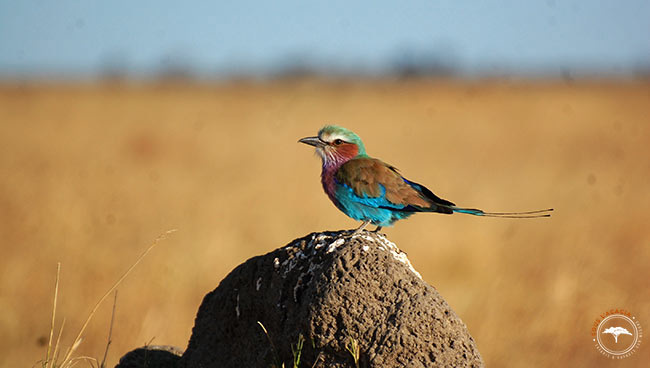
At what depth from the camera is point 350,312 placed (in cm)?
403

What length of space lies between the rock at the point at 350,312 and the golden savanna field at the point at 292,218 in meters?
1.14

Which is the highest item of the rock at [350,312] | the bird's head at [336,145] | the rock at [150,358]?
the bird's head at [336,145]

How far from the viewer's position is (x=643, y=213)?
46.4ft

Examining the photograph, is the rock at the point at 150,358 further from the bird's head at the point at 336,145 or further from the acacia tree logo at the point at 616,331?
the acacia tree logo at the point at 616,331

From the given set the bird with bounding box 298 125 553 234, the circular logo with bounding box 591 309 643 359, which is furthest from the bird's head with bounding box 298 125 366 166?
the circular logo with bounding box 591 309 643 359

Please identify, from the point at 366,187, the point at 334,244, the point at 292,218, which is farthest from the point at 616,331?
the point at 292,218

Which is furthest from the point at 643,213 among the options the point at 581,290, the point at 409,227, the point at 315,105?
the point at 315,105

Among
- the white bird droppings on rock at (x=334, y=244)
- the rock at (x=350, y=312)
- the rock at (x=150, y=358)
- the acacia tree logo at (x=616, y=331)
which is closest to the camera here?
the rock at (x=350, y=312)

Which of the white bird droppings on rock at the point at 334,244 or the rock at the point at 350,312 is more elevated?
the white bird droppings on rock at the point at 334,244

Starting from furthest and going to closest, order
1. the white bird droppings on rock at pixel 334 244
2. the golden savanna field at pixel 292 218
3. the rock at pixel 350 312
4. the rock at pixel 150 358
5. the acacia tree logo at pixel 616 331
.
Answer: the golden savanna field at pixel 292 218, the acacia tree logo at pixel 616 331, the rock at pixel 150 358, the white bird droppings on rock at pixel 334 244, the rock at pixel 350 312

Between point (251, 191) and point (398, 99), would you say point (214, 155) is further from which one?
point (398, 99)

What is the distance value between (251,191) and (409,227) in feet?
14.5

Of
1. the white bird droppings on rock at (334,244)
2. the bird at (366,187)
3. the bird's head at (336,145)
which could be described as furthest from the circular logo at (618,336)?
the white bird droppings on rock at (334,244)

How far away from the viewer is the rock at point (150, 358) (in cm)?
520
